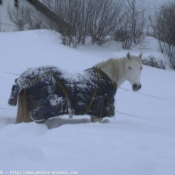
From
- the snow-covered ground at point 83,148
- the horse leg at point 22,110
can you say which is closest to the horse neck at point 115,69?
the snow-covered ground at point 83,148

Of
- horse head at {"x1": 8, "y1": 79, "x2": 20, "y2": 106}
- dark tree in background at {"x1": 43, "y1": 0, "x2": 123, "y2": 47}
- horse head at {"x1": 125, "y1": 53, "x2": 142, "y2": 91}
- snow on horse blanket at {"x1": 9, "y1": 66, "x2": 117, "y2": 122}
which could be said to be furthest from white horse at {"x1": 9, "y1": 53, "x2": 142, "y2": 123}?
dark tree in background at {"x1": 43, "y1": 0, "x2": 123, "y2": 47}

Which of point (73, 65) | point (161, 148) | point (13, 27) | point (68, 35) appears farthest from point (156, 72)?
point (13, 27)

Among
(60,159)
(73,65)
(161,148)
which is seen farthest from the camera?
(73,65)

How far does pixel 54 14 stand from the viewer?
15.8 metres

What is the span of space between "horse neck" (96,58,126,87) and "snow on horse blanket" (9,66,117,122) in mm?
466

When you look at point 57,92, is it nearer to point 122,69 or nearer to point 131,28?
point 122,69

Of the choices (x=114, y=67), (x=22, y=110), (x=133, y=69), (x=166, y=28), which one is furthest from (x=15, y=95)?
(x=166, y=28)

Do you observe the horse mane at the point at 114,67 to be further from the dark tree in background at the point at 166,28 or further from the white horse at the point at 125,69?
the dark tree in background at the point at 166,28

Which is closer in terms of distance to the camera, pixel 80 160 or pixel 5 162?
pixel 5 162

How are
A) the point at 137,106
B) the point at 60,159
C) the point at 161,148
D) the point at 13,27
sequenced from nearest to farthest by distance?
the point at 60,159 < the point at 161,148 < the point at 137,106 < the point at 13,27

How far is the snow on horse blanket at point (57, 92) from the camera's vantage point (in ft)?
12.8

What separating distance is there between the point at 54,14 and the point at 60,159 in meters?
14.3

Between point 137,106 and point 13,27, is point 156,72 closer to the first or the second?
point 137,106

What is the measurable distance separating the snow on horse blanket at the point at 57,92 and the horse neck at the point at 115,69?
1.53 ft
